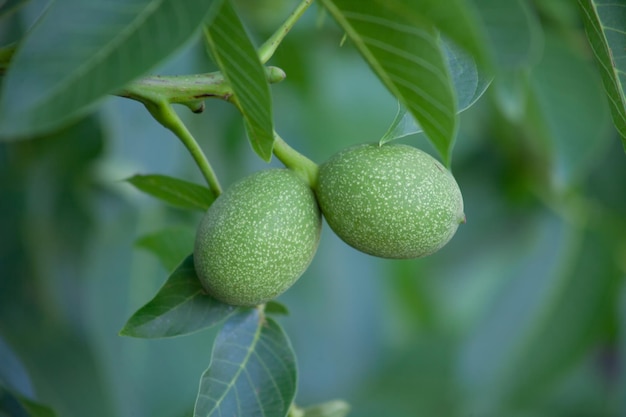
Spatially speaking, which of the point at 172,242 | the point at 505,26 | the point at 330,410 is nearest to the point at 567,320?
the point at 330,410

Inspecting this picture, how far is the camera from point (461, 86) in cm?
98

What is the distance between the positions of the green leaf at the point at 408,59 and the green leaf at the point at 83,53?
0.56 ft

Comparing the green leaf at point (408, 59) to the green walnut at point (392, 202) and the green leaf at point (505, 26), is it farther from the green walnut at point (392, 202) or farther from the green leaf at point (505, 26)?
the green walnut at point (392, 202)

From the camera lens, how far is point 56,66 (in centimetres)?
73

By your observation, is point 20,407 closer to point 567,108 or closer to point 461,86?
point 461,86

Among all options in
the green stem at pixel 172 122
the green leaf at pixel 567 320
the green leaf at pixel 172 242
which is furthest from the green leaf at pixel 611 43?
the green leaf at pixel 567 320

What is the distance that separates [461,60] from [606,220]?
142 centimetres

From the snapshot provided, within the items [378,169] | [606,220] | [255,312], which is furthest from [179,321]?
[606,220]

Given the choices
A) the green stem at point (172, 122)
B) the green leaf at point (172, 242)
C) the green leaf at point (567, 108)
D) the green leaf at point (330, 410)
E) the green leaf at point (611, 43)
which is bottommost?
the green leaf at point (567, 108)

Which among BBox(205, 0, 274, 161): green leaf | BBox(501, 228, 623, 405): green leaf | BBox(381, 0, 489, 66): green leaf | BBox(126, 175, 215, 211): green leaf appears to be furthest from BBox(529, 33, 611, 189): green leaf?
BBox(381, 0, 489, 66): green leaf

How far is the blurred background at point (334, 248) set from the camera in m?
1.87

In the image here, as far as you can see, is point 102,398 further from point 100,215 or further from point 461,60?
point 461,60

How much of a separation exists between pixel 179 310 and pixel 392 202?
0.31 meters

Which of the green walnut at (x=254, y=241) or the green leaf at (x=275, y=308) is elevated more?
the green walnut at (x=254, y=241)
